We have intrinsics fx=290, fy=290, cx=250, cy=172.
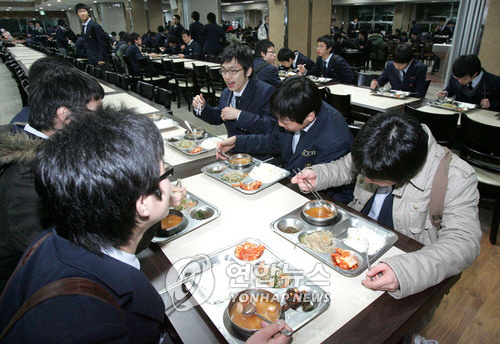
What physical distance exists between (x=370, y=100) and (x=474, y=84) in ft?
3.97

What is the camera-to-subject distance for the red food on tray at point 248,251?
122cm

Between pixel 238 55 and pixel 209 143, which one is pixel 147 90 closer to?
pixel 238 55

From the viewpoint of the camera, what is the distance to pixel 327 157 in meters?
1.95

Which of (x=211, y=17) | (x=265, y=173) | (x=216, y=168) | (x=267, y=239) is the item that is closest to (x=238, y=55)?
(x=216, y=168)

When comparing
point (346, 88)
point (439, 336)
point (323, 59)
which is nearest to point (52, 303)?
point (439, 336)

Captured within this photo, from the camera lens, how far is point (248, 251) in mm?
1243

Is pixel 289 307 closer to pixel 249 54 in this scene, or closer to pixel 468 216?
pixel 468 216

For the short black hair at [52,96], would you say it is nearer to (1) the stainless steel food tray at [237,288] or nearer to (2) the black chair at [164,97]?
(1) the stainless steel food tray at [237,288]

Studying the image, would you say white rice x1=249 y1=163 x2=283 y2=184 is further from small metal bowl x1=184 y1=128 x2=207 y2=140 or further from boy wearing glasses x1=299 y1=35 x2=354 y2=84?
boy wearing glasses x1=299 y1=35 x2=354 y2=84

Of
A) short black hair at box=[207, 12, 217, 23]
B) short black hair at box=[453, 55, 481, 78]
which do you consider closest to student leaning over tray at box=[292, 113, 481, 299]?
short black hair at box=[453, 55, 481, 78]

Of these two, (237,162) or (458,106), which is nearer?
(237,162)

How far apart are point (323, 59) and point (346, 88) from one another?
3.85 feet

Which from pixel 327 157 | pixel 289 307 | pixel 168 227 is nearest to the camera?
pixel 289 307

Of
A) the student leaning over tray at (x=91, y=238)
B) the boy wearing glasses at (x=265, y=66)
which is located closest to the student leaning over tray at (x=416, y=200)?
the student leaning over tray at (x=91, y=238)
